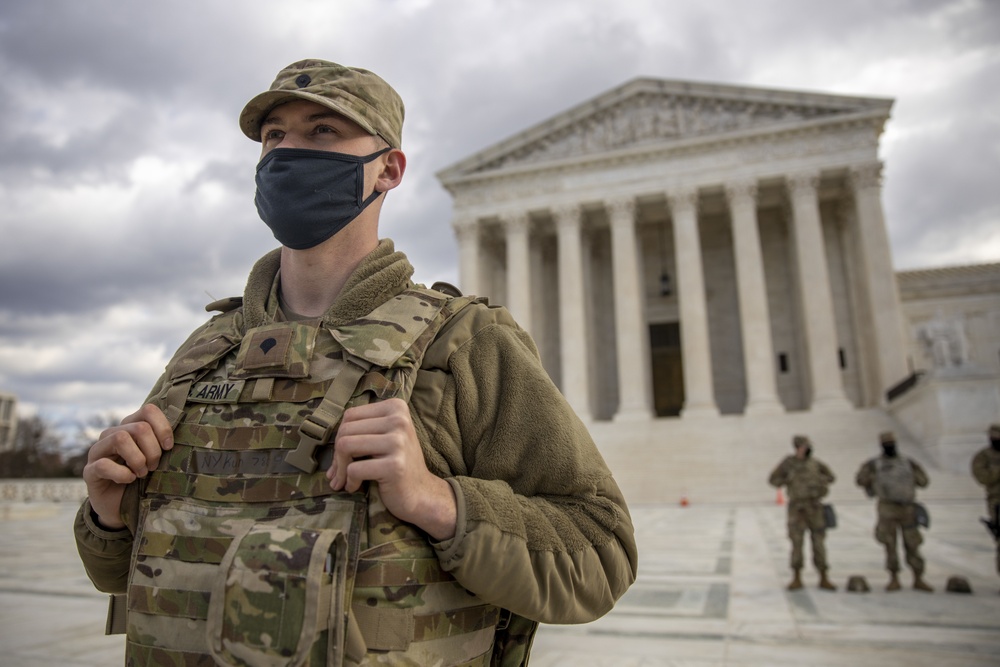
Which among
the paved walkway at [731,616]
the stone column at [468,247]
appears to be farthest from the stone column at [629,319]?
the paved walkway at [731,616]

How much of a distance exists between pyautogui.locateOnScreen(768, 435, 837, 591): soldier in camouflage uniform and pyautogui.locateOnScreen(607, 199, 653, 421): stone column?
21099mm

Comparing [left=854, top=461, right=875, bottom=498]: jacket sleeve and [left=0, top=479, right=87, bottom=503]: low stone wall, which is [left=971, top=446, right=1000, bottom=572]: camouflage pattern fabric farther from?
[left=0, top=479, right=87, bottom=503]: low stone wall

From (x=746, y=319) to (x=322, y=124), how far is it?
101 feet

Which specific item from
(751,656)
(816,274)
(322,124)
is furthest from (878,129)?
(322,124)

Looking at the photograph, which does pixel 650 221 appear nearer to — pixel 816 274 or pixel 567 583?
pixel 816 274

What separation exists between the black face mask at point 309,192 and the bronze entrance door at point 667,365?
36672 millimetres

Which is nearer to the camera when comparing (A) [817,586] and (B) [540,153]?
(A) [817,586]

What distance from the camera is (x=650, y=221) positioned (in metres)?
36.8

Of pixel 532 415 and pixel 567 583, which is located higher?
pixel 532 415

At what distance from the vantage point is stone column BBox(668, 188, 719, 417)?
98.6ft

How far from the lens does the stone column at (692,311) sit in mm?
30062

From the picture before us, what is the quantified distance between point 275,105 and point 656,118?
34203 mm

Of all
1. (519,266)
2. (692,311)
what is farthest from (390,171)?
(519,266)

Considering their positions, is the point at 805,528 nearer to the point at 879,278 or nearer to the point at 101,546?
the point at 101,546
